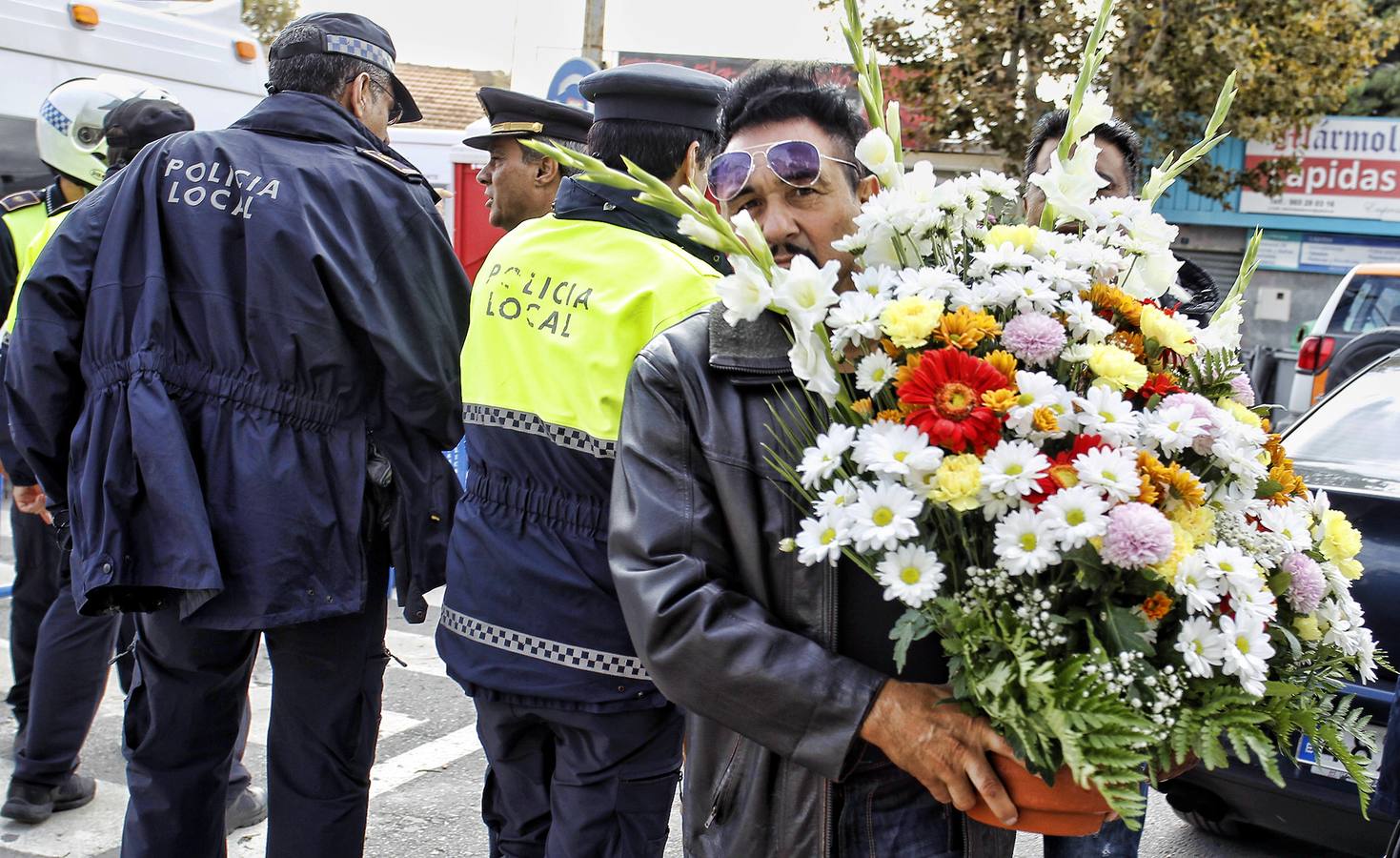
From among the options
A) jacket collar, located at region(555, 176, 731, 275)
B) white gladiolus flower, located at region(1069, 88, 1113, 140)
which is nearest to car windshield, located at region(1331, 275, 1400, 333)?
jacket collar, located at region(555, 176, 731, 275)

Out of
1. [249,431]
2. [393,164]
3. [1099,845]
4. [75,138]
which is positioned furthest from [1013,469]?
[75,138]

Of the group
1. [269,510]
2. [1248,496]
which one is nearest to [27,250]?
[269,510]

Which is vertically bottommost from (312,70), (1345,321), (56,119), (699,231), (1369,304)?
(1345,321)

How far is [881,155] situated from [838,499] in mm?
517

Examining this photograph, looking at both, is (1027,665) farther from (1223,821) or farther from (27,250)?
(27,250)

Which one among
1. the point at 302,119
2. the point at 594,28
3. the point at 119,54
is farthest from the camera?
the point at 594,28

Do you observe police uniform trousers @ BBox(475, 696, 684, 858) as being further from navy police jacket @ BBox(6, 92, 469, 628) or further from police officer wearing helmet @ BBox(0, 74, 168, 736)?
police officer wearing helmet @ BBox(0, 74, 168, 736)

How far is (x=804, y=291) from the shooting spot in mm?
1626

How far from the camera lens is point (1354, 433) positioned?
436 centimetres

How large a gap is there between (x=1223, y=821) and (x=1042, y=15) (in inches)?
494

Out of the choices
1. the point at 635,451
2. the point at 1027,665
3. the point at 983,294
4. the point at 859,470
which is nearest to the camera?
the point at 1027,665

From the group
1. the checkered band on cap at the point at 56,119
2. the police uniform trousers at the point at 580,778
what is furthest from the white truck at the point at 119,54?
the police uniform trousers at the point at 580,778

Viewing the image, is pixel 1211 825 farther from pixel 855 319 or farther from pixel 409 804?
pixel 855 319

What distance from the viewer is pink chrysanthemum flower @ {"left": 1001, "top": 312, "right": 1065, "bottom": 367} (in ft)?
5.35
